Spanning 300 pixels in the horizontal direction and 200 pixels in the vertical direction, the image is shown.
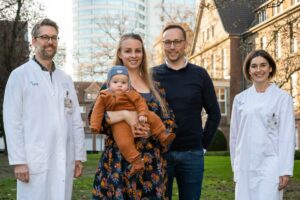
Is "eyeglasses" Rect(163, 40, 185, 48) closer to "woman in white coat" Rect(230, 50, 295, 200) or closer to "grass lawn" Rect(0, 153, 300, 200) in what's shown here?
"woman in white coat" Rect(230, 50, 295, 200)

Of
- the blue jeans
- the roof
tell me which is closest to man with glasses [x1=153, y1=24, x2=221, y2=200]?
the blue jeans

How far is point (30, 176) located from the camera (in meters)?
5.18

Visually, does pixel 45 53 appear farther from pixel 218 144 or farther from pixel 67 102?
pixel 218 144

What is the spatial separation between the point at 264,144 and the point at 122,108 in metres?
1.91

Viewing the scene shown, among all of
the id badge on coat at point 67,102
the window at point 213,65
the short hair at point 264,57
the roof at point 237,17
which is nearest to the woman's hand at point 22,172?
the id badge on coat at point 67,102

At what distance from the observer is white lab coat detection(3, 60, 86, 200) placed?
204 inches

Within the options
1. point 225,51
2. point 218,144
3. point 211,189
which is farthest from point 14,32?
point 225,51

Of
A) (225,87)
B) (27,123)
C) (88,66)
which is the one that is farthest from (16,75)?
(225,87)

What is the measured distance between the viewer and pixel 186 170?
5535mm

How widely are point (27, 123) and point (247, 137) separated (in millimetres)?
2411

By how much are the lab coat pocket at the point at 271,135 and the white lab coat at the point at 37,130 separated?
216cm

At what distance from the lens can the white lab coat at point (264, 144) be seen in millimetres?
5613

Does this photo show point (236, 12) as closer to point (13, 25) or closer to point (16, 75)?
point (13, 25)

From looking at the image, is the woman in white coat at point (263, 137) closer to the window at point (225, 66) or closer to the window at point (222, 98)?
the window at point (222, 98)
